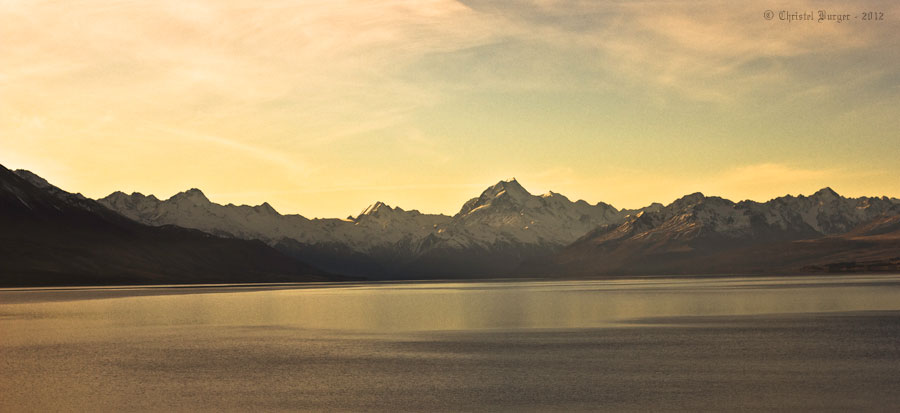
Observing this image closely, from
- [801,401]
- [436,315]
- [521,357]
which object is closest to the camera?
[801,401]

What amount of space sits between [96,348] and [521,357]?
36254mm

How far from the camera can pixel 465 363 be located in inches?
2377

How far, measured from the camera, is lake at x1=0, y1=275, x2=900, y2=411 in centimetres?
4475

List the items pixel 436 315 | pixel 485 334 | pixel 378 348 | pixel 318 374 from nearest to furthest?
pixel 318 374 < pixel 378 348 < pixel 485 334 < pixel 436 315

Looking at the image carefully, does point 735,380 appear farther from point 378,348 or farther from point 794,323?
point 794,323

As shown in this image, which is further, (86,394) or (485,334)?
(485,334)

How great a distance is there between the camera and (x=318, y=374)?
183 feet

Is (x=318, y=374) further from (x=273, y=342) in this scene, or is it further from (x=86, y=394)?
(x=273, y=342)

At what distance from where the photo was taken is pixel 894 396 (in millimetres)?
43406

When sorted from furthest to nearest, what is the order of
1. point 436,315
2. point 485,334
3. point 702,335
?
point 436,315 < point 485,334 < point 702,335

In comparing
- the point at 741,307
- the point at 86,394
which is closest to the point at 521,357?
the point at 86,394

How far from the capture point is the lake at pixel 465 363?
44.8 meters

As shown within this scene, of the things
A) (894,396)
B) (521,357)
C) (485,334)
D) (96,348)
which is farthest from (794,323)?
(96,348)

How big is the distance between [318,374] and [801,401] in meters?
28.4
